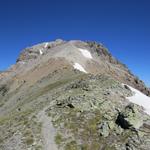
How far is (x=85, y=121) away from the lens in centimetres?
4497

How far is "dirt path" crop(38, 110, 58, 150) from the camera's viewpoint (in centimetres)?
3991

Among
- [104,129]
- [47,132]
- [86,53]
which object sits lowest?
[104,129]

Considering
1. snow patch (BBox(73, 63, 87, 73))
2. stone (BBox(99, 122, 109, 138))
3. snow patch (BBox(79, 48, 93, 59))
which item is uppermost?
snow patch (BBox(79, 48, 93, 59))

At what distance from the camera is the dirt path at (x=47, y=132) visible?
131 feet

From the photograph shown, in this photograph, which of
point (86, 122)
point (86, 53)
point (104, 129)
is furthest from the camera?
point (86, 53)

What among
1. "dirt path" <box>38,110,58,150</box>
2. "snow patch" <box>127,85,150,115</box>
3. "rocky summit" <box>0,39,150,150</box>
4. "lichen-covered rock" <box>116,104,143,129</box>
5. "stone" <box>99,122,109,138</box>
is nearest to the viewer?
"dirt path" <box>38,110,58,150</box>

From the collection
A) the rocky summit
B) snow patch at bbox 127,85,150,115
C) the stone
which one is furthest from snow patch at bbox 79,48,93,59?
the stone

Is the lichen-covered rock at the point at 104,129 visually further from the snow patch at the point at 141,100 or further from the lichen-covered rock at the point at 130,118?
the snow patch at the point at 141,100

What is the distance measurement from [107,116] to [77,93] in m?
10.9

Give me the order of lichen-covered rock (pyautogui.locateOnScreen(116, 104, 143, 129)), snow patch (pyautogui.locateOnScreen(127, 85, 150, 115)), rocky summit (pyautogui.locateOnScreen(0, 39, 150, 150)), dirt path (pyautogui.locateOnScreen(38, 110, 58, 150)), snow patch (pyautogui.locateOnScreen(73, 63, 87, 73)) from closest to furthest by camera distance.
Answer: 1. dirt path (pyautogui.locateOnScreen(38, 110, 58, 150))
2. rocky summit (pyautogui.locateOnScreen(0, 39, 150, 150))
3. lichen-covered rock (pyautogui.locateOnScreen(116, 104, 143, 129))
4. snow patch (pyautogui.locateOnScreen(127, 85, 150, 115))
5. snow patch (pyautogui.locateOnScreen(73, 63, 87, 73))

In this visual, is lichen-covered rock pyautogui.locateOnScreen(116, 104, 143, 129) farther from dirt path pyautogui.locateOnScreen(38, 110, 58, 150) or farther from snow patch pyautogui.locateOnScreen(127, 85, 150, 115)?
dirt path pyautogui.locateOnScreen(38, 110, 58, 150)

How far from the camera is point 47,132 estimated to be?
142 feet

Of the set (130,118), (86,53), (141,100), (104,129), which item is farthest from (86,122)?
(86,53)

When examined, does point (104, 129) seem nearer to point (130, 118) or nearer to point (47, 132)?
point (130, 118)
